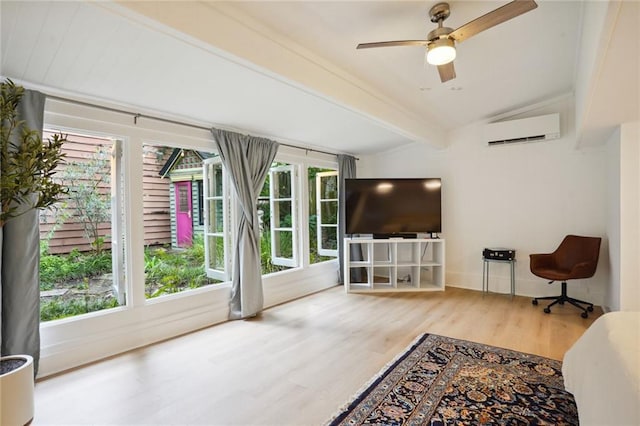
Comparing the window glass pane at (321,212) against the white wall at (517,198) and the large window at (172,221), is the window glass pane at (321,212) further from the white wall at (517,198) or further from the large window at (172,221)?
the large window at (172,221)

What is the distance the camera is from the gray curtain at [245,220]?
387 centimetres

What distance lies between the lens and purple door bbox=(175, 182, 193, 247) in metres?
3.93

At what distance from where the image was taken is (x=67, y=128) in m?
2.78

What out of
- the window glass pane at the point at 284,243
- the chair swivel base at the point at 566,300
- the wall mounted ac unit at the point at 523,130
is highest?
the wall mounted ac unit at the point at 523,130

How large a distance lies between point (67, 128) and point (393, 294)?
4.26 metres

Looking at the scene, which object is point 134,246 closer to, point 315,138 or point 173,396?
point 173,396

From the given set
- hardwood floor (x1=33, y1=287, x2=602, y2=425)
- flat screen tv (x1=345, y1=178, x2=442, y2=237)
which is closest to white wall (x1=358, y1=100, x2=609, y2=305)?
flat screen tv (x1=345, y1=178, x2=442, y2=237)

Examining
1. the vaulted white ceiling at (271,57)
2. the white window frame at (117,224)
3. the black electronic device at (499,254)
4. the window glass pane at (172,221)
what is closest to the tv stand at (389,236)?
the black electronic device at (499,254)

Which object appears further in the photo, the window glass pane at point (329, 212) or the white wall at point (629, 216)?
the window glass pane at point (329, 212)

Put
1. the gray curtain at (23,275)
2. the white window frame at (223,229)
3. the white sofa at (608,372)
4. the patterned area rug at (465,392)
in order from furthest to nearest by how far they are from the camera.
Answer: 1. the white window frame at (223,229)
2. the gray curtain at (23,275)
3. the patterned area rug at (465,392)
4. the white sofa at (608,372)

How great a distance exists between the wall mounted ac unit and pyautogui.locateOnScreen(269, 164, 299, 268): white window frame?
290cm

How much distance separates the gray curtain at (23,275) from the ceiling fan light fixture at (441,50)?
286 cm

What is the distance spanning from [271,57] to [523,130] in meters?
3.84

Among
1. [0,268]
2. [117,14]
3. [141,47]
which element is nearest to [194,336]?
[0,268]
